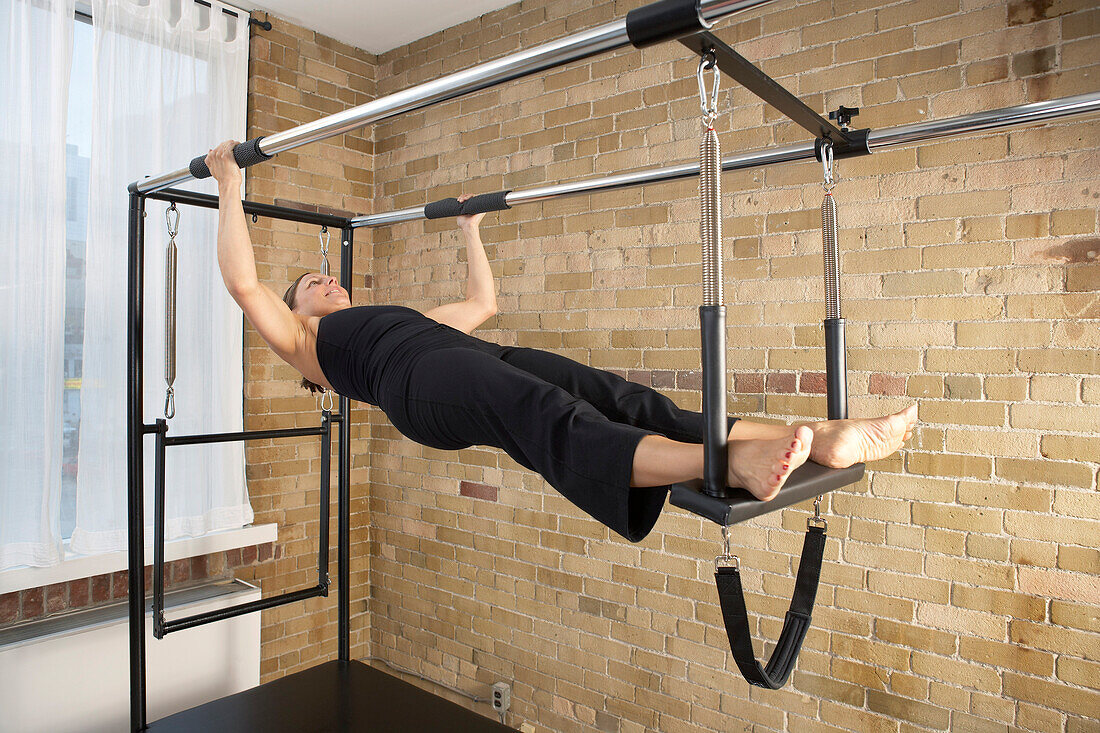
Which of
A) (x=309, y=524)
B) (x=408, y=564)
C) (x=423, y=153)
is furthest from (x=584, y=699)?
(x=423, y=153)

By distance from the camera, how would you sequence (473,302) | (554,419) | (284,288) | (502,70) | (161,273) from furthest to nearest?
(284,288), (161,273), (473,302), (554,419), (502,70)

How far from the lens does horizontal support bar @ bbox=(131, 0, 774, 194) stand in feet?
3.90

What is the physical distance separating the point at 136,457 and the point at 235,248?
83cm

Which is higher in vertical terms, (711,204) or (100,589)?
(711,204)

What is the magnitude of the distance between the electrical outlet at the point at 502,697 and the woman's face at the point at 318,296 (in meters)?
1.88

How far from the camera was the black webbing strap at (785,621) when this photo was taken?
126 centimetres

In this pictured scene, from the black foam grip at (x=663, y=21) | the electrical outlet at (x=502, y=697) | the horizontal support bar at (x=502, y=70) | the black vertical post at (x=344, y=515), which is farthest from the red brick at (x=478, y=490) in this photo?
the black foam grip at (x=663, y=21)

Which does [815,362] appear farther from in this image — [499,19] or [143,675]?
[143,675]

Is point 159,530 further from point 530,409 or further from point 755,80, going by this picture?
point 755,80

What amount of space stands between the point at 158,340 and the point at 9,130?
0.92 m

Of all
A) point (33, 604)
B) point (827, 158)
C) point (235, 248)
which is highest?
point (827, 158)

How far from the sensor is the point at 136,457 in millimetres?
2393

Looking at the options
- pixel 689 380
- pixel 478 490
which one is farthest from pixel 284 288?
pixel 689 380

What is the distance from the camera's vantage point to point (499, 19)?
3506mm
